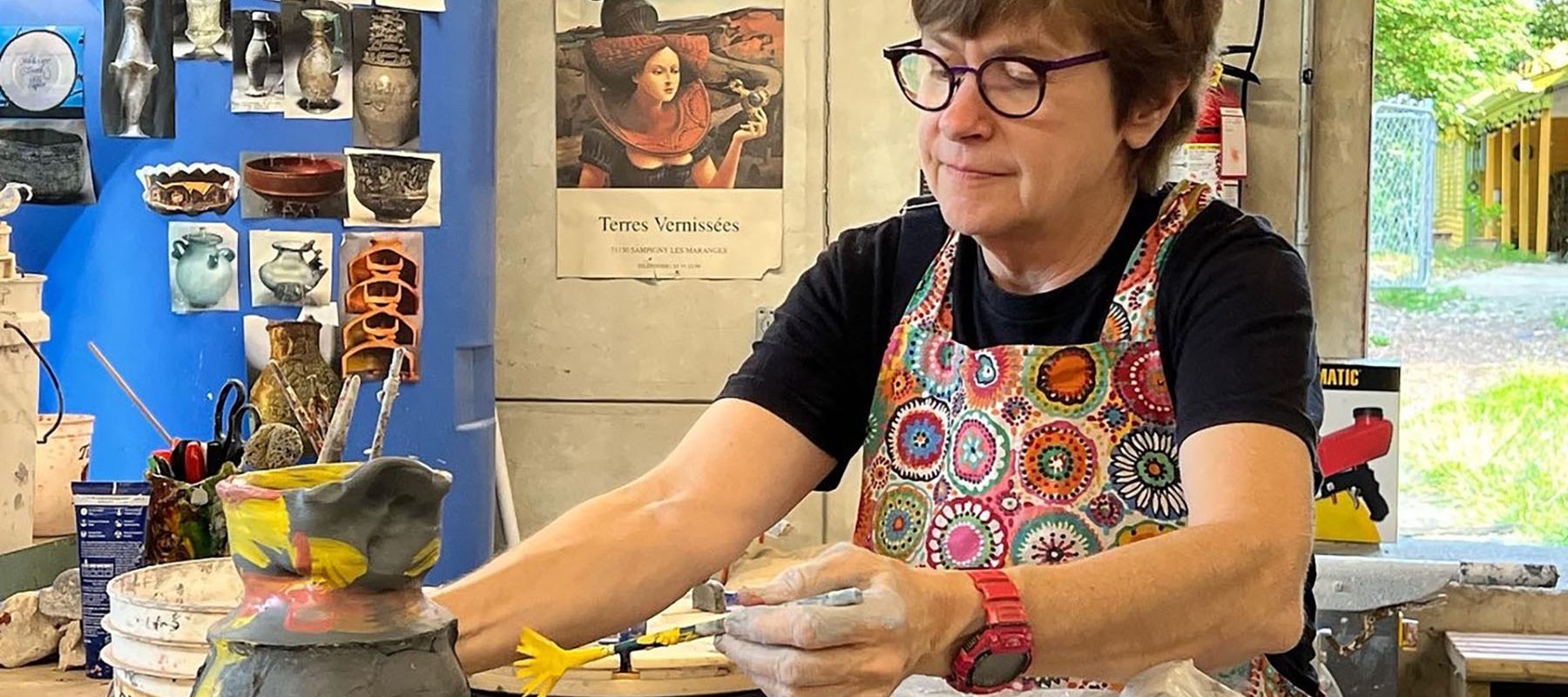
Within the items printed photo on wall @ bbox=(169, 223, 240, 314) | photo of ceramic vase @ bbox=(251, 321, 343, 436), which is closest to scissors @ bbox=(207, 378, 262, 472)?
photo of ceramic vase @ bbox=(251, 321, 343, 436)

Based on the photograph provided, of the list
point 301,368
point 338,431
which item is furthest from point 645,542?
point 301,368

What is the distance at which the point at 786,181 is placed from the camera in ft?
9.20

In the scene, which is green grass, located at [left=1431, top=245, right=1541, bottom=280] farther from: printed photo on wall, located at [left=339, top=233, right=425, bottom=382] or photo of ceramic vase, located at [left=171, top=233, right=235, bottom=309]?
photo of ceramic vase, located at [left=171, top=233, right=235, bottom=309]

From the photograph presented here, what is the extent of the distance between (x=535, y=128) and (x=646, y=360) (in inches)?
17.1

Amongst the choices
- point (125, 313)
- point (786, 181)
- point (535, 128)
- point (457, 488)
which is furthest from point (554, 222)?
point (125, 313)

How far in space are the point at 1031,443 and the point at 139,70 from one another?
4.01ft

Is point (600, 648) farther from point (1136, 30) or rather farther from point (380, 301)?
point (380, 301)

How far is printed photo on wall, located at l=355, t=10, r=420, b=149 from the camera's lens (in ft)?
7.15

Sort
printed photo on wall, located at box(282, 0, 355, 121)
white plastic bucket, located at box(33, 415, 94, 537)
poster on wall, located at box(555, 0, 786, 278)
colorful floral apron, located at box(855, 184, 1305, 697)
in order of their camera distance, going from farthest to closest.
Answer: poster on wall, located at box(555, 0, 786, 278), printed photo on wall, located at box(282, 0, 355, 121), white plastic bucket, located at box(33, 415, 94, 537), colorful floral apron, located at box(855, 184, 1305, 697)

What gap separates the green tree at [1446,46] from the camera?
2.84 meters

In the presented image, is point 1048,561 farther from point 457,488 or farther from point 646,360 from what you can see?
point 646,360

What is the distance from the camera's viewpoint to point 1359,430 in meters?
2.60

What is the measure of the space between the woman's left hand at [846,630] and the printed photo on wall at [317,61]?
1.30 meters

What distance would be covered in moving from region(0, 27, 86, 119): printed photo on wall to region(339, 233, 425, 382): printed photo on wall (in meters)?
0.37
